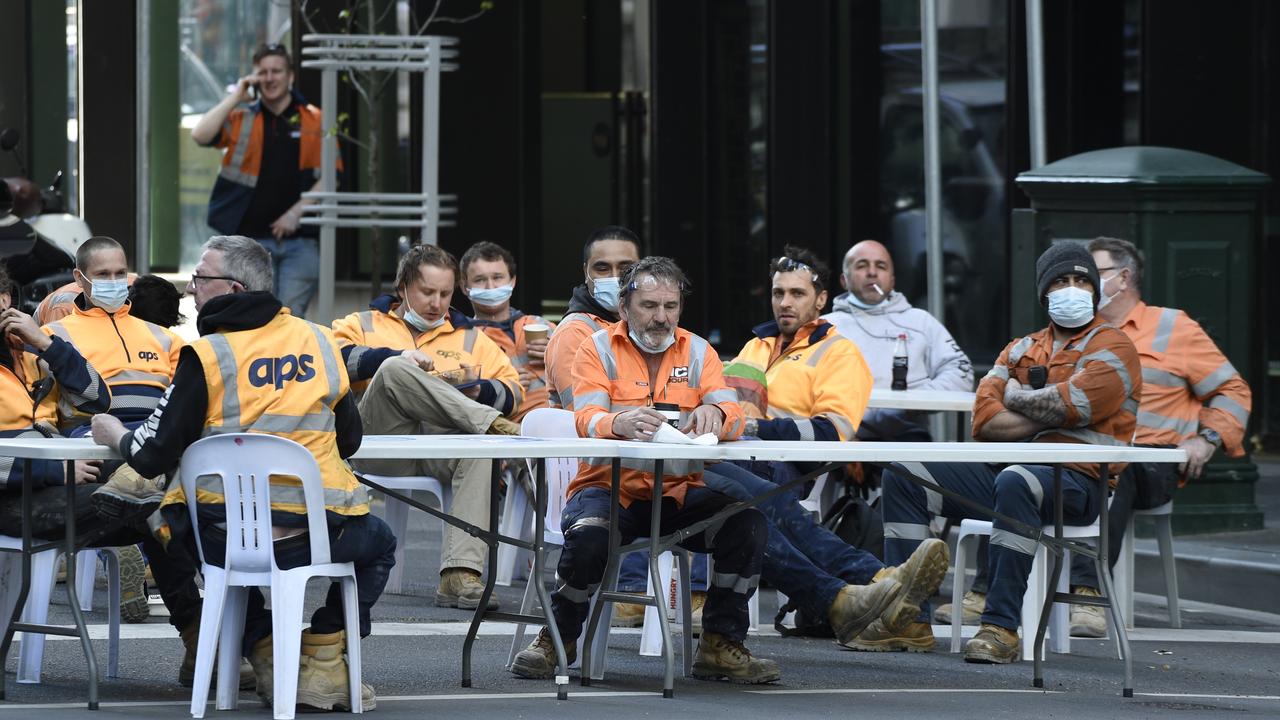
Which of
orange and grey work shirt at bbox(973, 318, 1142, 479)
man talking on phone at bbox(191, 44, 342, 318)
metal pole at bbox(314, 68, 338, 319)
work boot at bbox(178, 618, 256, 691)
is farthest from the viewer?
man talking on phone at bbox(191, 44, 342, 318)

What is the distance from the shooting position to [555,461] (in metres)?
8.24

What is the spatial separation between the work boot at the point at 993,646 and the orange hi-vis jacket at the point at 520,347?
276cm

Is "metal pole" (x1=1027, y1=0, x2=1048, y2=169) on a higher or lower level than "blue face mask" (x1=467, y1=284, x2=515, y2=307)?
higher

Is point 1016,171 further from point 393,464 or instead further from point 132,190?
point 132,190

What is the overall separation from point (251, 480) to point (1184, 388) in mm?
4358

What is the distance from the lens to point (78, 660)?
7.88 metres

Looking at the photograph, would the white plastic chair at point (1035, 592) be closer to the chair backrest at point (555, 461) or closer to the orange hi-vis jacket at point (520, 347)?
the chair backrest at point (555, 461)

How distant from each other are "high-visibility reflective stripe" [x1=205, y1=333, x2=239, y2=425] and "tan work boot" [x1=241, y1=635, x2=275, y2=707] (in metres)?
0.75

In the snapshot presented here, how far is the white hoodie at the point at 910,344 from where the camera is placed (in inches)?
420

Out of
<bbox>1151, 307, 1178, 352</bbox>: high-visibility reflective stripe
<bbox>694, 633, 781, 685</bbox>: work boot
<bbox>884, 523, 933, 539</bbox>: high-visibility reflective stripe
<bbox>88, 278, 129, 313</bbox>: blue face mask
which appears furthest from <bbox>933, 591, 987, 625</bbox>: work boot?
<bbox>88, 278, 129, 313</bbox>: blue face mask

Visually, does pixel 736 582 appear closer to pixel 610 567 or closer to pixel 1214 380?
pixel 610 567

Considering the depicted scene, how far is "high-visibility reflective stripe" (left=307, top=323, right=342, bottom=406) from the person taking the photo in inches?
268

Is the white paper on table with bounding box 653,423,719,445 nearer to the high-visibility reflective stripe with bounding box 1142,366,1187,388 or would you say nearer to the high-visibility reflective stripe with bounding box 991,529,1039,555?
the high-visibility reflective stripe with bounding box 991,529,1039,555

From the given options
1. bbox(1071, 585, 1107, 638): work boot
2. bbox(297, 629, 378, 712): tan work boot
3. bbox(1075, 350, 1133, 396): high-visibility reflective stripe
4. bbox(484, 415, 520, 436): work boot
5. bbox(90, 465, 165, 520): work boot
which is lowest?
bbox(1071, 585, 1107, 638): work boot
